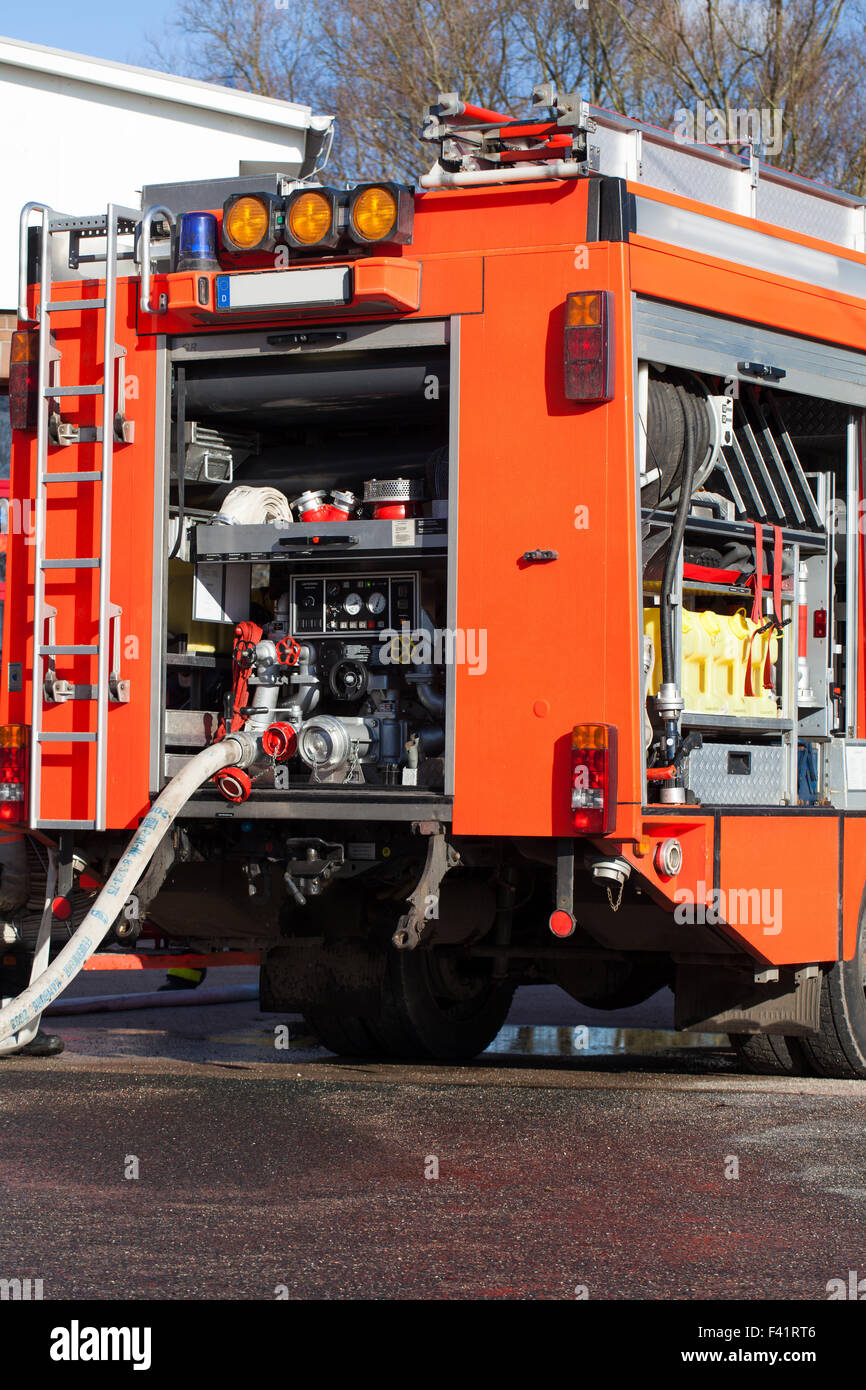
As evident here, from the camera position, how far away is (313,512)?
7.27 metres

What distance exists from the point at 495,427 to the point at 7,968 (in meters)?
3.93

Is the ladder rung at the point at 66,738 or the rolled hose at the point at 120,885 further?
the ladder rung at the point at 66,738

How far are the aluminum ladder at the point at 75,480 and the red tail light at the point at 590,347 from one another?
5.91 feet

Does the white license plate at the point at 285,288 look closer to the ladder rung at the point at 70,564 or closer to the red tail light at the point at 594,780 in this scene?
the ladder rung at the point at 70,564

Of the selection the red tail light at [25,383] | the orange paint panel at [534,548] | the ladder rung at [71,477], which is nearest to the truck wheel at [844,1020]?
the orange paint panel at [534,548]

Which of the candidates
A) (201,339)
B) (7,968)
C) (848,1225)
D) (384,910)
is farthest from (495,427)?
(7,968)

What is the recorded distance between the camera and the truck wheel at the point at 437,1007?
8.03 metres

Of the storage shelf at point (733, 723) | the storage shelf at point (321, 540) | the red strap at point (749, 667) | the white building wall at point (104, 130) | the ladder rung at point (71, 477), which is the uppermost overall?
the white building wall at point (104, 130)

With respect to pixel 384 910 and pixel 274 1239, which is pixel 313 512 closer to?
pixel 384 910

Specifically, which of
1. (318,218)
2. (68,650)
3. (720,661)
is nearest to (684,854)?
(720,661)

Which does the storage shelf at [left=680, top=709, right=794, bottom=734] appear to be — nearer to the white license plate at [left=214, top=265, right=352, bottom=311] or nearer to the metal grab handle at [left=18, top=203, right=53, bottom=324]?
the white license plate at [left=214, top=265, right=352, bottom=311]

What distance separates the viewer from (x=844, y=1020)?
740 centimetres

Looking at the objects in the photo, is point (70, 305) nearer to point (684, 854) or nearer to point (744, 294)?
point (744, 294)

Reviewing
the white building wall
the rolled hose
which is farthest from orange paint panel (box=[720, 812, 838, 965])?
the white building wall
